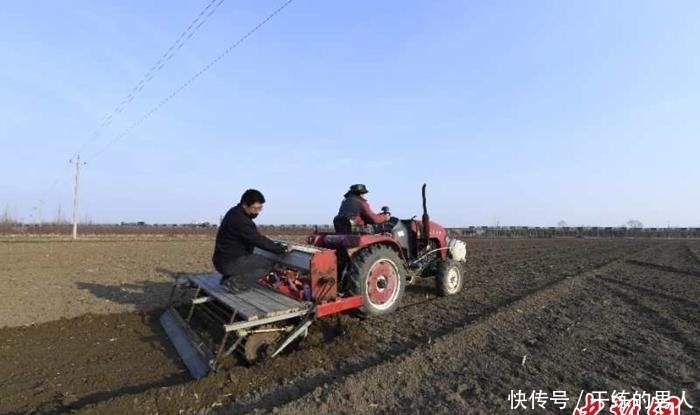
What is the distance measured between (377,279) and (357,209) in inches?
55.8

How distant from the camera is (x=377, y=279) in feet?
24.0

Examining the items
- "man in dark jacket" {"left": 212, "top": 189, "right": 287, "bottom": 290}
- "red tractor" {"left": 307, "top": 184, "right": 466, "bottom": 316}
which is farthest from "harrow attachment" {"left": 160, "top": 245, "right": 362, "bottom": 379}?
"red tractor" {"left": 307, "top": 184, "right": 466, "bottom": 316}

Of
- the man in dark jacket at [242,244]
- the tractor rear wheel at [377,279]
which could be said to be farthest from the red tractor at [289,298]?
the man in dark jacket at [242,244]

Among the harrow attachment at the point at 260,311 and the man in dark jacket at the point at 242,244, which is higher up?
the man in dark jacket at the point at 242,244

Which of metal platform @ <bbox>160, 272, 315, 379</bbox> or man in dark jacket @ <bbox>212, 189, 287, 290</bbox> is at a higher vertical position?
man in dark jacket @ <bbox>212, 189, 287, 290</bbox>

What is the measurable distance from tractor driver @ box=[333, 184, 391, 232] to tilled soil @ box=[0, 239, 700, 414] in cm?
151

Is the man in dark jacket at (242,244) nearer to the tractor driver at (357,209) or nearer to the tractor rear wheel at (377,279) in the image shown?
the tractor rear wheel at (377,279)

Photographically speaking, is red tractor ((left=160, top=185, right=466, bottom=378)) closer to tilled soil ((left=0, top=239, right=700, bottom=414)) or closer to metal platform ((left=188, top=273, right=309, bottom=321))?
metal platform ((left=188, top=273, right=309, bottom=321))

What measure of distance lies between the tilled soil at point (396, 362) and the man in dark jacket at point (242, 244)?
1173 mm

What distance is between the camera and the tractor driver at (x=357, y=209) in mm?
8273

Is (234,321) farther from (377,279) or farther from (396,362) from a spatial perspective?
(377,279)

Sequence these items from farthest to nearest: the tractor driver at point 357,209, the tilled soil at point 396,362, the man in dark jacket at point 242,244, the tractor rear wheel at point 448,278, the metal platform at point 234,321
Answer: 1. the tractor rear wheel at point 448,278
2. the tractor driver at point 357,209
3. the man in dark jacket at point 242,244
4. the metal platform at point 234,321
5. the tilled soil at point 396,362

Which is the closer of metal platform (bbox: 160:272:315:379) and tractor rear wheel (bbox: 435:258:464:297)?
metal platform (bbox: 160:272:315:379)

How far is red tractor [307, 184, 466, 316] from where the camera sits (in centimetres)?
708
